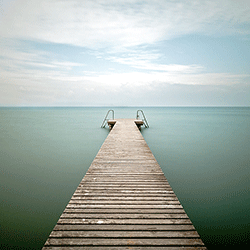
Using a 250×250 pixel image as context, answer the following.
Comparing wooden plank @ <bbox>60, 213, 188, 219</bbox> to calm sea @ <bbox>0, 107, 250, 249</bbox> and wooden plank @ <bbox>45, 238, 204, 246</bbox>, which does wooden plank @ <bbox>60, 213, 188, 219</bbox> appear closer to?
wooden plank @ <bbox>45, 238, 204, 246</bbox>

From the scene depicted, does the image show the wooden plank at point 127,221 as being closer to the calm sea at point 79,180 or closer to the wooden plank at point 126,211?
the wooden plank at point 126,211

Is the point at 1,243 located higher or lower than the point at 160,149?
lower

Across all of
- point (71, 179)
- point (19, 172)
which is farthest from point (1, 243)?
point (19, 172)

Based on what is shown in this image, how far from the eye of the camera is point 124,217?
279 centimetres

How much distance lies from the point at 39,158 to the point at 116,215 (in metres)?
9.21

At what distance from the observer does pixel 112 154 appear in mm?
6453

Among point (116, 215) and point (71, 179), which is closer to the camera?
point (116, 215)

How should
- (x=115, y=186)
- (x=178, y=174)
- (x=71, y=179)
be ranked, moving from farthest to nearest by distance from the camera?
(x=178, y=174) → (x=71, y=179) → (x=115, y=186)

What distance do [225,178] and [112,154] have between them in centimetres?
520

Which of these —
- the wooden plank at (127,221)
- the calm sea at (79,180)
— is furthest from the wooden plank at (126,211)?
the calm sea at (79,180)

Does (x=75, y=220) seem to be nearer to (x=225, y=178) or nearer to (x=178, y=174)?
(x=178, y=174)

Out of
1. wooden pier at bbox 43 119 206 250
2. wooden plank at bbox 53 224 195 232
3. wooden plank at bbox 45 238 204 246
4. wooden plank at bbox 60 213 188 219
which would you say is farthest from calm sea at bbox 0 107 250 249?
wooden plank at bbox 45 238 204 246

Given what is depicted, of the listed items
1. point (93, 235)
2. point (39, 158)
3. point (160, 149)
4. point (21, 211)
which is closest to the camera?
point (93, 235)

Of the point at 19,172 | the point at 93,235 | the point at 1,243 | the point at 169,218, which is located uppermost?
the point at 19,172
